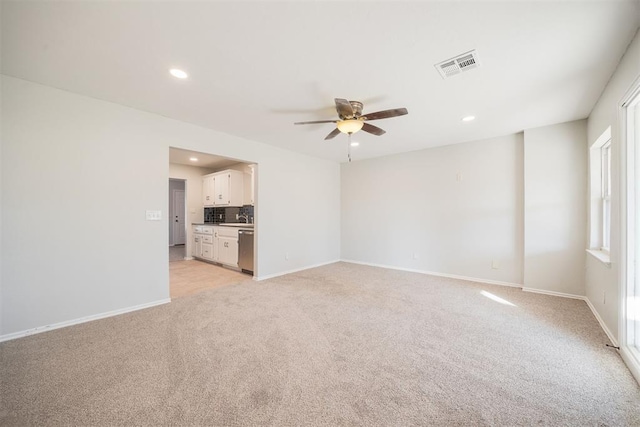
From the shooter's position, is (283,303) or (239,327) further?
(283,303)

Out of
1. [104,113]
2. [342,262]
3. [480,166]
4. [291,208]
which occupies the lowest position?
[342,262]

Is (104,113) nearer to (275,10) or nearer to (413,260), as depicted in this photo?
(275,10)

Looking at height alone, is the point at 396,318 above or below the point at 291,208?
below

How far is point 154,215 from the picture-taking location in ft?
9.70

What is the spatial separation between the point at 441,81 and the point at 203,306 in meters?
3.61

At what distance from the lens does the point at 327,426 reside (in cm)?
126

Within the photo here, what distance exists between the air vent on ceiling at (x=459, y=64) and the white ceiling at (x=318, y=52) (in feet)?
0.18

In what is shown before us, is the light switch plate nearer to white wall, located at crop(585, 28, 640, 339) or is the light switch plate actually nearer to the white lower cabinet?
the white lower cabinet

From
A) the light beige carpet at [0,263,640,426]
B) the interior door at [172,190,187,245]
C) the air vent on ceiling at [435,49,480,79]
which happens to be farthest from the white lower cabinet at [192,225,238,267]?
the air vent on ceiling at [435,49,480,79]

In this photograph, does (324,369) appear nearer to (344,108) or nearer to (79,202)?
(344,108)

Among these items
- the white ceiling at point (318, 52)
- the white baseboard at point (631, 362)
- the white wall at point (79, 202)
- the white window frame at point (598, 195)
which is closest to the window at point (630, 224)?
the white baseboard at point (631, 362)

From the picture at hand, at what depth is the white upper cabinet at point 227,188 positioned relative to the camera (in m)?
5.46

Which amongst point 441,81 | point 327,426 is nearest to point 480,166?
point 441,81

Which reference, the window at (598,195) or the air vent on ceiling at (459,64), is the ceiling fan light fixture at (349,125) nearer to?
the air vent on ceiling at (459,64)
